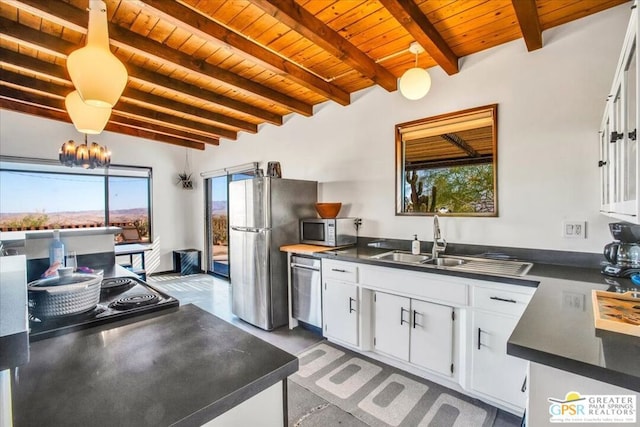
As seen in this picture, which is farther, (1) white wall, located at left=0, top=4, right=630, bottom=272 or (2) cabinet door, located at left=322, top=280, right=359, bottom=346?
(2) cabinet door, located at left=322, top=280, right=359, bottom=346

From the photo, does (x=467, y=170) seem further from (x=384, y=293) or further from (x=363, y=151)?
(x=384, y=293)

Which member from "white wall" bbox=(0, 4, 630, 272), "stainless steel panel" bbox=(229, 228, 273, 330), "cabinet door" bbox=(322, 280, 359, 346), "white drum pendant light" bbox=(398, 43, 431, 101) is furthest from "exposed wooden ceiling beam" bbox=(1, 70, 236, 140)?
"white drum pendant light" bbox=(398, 43, 431, 101)

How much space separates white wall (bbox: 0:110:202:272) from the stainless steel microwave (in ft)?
11.5

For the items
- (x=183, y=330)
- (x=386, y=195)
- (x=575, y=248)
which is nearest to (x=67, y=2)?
(x=183, y=330)

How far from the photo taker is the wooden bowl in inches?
131

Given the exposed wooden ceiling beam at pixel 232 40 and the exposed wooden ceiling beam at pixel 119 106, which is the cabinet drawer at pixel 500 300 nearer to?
the exposed wooden ceiling beam at pixel 232 40

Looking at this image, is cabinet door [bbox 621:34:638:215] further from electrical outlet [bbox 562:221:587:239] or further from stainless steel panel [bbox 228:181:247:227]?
stainless steel panel [bbox 228:181:247:227]

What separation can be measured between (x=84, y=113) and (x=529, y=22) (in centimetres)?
273

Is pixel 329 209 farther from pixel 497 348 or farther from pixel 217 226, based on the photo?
pixel 217 226

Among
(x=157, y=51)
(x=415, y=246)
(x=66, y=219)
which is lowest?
(x=415, y=246)

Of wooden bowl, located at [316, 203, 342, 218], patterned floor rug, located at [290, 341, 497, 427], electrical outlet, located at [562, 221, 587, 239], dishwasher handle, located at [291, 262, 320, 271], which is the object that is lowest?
patterned floor rug, located at [290, 341, 497, 427]

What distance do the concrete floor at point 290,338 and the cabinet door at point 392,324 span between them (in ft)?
2.13

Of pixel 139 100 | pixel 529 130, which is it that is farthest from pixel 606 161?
pixel 139 100

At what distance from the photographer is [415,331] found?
2240 millimetres
